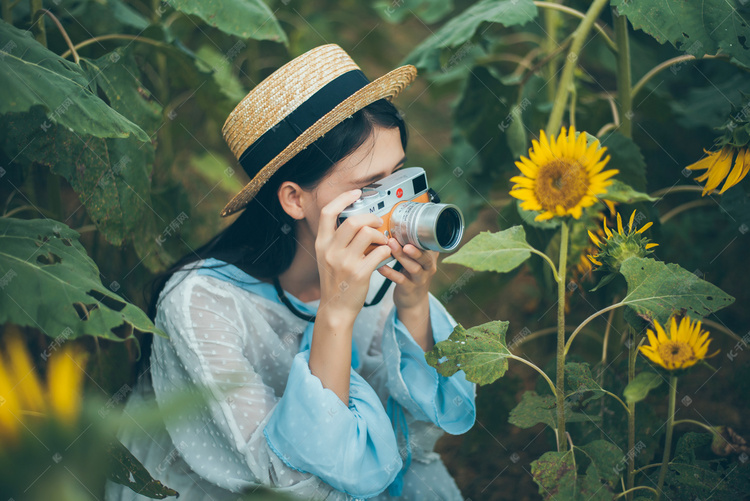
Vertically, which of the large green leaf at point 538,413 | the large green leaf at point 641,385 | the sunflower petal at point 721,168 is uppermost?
the sunflower petal at point 721,168

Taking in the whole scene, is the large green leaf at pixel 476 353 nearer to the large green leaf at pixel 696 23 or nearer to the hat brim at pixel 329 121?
the hat brim at pixel 329 121

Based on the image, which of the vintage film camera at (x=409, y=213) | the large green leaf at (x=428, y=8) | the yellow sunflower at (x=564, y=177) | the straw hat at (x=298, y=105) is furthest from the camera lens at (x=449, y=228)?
the large green leaf at (x=428, y=8)

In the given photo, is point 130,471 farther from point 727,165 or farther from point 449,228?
point 727,165

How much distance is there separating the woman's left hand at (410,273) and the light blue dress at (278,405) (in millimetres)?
60

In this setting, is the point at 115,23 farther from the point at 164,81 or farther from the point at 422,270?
the point at 422,270

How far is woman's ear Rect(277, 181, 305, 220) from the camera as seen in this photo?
97cm

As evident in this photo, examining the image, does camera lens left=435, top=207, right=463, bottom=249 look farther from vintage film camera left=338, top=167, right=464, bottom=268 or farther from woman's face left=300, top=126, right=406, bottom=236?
woman's face left=300, top=126, right=406, bottom=236

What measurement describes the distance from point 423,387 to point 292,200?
40cm

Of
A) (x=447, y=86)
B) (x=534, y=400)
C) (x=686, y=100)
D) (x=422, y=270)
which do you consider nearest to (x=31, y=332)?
(x=422, y=270)

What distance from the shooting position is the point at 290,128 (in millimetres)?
924

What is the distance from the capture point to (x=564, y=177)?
73 centimetres

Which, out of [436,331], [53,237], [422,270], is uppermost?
[53,237]

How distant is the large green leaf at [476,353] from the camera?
0.75 m

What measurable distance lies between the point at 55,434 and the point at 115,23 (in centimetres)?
121
